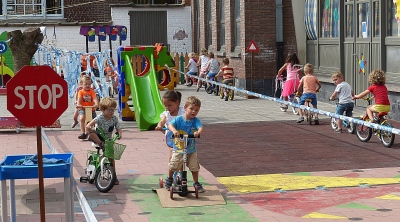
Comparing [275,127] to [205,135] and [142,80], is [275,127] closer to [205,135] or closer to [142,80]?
[205,135]

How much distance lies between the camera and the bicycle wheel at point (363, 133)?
1386 centimetres

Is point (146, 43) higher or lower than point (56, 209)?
higher

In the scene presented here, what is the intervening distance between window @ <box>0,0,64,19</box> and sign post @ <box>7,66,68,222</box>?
31.4m

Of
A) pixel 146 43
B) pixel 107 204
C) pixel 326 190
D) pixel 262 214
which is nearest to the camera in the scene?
pixel 262 214

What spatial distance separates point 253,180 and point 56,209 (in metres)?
2.89

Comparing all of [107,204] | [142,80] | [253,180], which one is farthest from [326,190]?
[142,80]

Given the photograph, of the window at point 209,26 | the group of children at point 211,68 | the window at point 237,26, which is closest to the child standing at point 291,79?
the group of children at point 211,68

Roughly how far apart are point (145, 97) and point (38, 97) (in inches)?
455

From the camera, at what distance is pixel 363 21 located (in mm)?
19031

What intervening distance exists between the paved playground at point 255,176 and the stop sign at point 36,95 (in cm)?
226

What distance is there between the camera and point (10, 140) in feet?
49.6

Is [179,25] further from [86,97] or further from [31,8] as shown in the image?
[86,97]

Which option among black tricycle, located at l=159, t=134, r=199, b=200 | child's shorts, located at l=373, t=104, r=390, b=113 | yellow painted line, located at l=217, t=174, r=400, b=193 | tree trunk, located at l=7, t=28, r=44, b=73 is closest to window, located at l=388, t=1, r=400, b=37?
child's shorts, located at l=373, t=104, r=390, b=113

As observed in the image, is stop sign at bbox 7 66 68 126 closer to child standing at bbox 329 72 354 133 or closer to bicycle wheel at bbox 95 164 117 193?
bicycle wheel at bbox 95 164 117 193
